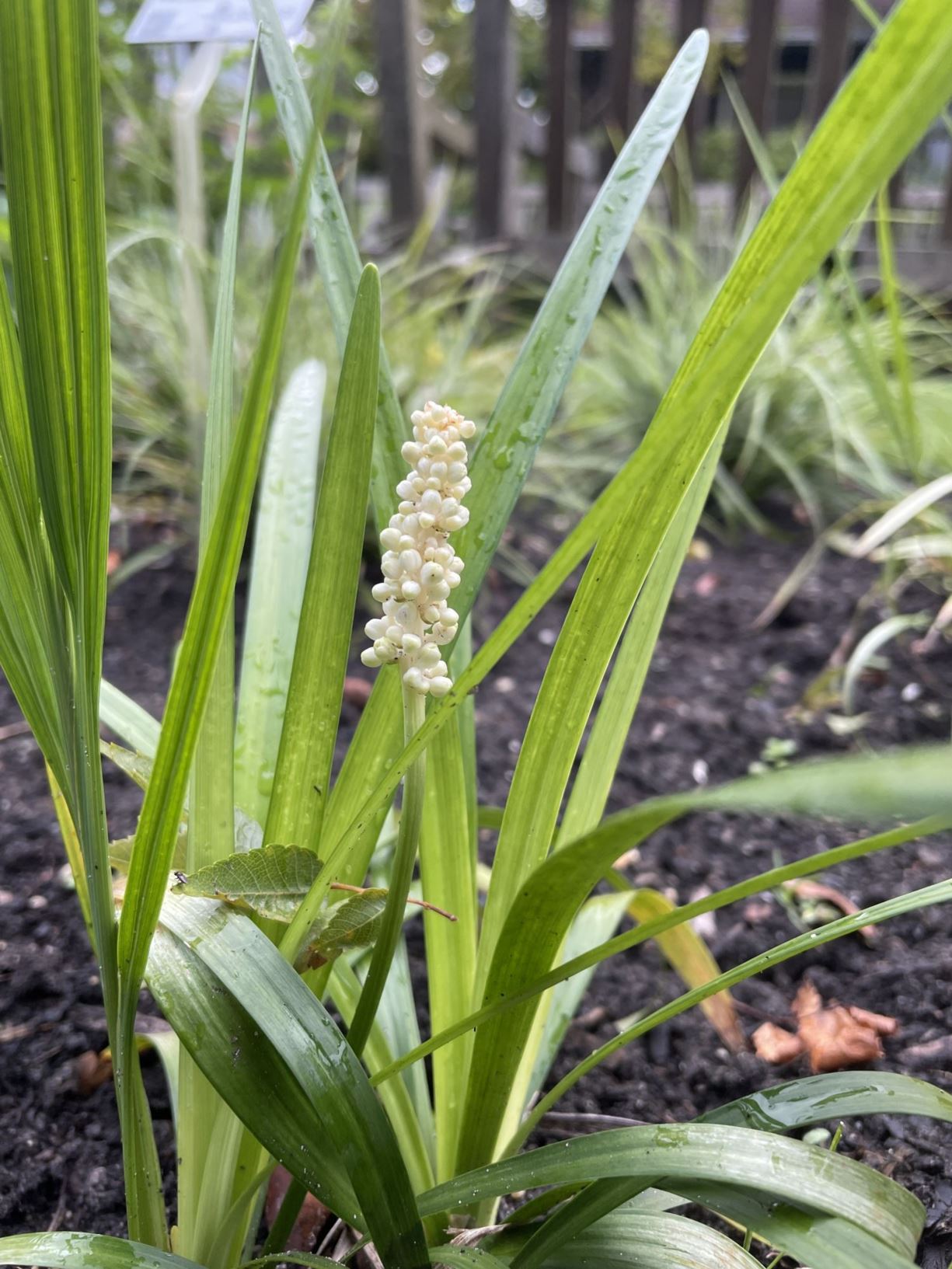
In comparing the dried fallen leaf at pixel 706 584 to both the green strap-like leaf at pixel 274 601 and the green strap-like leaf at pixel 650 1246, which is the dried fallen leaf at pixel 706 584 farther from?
the green strap-like leaf at pixel 650 1246

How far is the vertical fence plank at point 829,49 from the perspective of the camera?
3.04 metres

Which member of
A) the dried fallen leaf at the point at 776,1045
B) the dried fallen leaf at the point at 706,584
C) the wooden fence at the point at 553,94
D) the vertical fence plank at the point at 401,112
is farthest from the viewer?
the wooden fence at the point at 553,94

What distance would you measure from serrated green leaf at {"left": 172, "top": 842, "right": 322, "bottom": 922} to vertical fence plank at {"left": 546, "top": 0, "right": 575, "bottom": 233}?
11.0 ft

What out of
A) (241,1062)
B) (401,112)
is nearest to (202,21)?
(241,1062)

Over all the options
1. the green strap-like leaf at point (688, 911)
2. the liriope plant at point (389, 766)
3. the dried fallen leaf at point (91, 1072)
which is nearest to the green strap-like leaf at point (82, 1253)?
the liriope plant at point (389, 766)

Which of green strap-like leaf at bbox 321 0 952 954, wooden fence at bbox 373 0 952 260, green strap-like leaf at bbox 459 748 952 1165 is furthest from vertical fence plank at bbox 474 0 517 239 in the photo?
green strap-like leaf at bbox 459 748 952 1165

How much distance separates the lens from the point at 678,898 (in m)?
1.04

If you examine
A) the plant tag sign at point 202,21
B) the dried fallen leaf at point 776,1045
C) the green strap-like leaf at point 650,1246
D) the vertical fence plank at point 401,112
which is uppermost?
the vertical fence plank at point 401,112

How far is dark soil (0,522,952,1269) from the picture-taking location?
2.27 ft

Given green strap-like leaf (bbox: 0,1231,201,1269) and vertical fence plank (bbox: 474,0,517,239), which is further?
vertical fence plank (bbox: 474,0,517,239)

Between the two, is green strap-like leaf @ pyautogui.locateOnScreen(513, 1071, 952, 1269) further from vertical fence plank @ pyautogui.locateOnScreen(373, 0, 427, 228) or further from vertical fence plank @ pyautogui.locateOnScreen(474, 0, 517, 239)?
vertical fence plank @ pyautogui.locateOnScreen(474, 0, 517, 239)

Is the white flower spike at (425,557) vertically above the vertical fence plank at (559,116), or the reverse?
the vertical fence plank at (559,116)

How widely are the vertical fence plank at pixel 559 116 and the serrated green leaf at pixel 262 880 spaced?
337 centimetres

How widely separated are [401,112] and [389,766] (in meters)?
2.95
